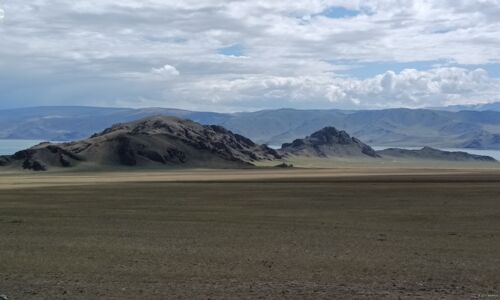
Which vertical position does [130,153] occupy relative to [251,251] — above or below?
above

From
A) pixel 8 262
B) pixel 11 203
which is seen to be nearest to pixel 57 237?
pixel 8 262

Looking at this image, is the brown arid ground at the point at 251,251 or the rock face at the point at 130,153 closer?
the brown arid ground at the point at 251,251

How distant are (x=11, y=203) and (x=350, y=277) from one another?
35.3m

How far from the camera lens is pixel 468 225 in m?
32.3

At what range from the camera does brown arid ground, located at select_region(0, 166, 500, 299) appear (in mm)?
17281

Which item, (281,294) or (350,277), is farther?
(350,277)

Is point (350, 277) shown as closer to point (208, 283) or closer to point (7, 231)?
point (208, 283)

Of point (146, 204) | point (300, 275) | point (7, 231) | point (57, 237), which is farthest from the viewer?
point (146, 204)

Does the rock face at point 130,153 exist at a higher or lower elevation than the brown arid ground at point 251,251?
higher

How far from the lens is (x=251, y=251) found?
24.0 m

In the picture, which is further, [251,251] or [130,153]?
[130,153]

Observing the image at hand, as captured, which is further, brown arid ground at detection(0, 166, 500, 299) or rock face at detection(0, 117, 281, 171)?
rock face at detection(0, 117, 281, 171)

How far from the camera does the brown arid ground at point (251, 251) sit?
17281mm

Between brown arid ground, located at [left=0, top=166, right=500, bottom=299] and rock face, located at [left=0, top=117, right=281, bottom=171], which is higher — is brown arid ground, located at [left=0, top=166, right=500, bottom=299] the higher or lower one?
the lower one
